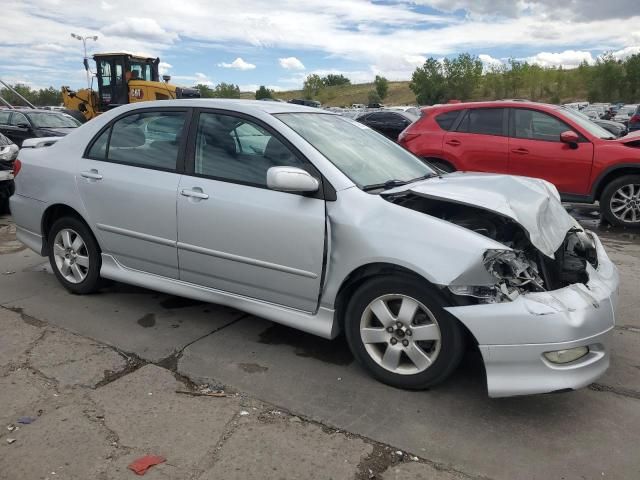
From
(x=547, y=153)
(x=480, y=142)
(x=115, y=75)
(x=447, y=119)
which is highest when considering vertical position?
(x=115, y=75)

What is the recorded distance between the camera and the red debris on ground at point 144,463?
8.24ft

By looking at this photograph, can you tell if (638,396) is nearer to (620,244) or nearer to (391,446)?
(391,446)

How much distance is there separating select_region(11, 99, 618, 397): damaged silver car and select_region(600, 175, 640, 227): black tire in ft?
13.2

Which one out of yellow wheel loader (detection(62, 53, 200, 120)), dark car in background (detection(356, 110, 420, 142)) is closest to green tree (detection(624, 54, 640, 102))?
dark car in background (detection(356, 110, 420, 142))

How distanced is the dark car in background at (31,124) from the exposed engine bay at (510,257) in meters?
12.3

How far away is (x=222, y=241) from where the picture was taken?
3.68 metres

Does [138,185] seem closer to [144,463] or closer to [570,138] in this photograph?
[144,463]

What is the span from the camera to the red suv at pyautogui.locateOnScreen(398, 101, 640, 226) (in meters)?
7.44

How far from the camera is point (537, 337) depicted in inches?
108

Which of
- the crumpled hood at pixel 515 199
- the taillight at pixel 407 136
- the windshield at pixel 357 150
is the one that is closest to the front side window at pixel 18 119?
the taillight at pixel 407 136

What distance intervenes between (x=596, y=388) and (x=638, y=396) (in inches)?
8.5

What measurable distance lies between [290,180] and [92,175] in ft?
6.49

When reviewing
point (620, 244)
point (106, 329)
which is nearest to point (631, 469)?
point (106, 329)

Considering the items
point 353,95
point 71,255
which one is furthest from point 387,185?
point 353,95
